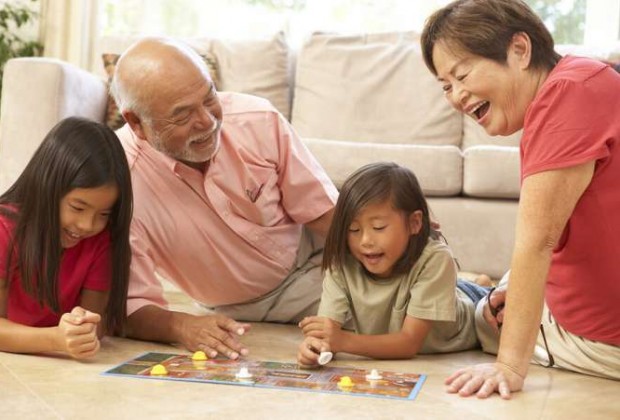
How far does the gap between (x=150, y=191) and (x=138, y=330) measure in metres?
0.35

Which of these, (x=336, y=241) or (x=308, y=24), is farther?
(x=308, y=24)

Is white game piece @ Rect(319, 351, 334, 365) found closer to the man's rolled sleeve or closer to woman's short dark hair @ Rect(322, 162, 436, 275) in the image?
woman's short dark hair @ Rect(322, 162, 436, 275)

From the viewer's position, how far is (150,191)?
2293mm

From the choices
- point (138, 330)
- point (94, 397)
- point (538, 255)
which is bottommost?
point (138, 330)

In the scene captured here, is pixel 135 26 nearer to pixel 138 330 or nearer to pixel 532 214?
pixel 138 330

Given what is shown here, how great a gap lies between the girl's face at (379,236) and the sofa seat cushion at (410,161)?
1.40m

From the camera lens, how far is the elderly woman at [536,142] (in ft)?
5.32

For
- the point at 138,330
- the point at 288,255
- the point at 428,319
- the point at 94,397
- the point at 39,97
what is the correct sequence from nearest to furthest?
the point at 94,397 → the point at 428,319 → the point at 138,330 → the point at 288,255 → the point at 39,97

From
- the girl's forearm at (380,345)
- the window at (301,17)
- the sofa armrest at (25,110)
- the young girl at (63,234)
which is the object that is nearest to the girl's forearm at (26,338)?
the young girl at (63,234)

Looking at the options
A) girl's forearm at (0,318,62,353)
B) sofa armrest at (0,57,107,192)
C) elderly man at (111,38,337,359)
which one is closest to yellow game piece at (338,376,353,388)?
elderly man at (111,38,337,359)

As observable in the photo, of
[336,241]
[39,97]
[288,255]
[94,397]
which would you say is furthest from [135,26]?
[94,397]

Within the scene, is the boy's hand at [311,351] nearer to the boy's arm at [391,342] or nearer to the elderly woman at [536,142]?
the boy's arm at [391,342]

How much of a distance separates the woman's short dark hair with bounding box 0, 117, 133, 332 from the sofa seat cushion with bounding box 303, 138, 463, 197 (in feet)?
5.00

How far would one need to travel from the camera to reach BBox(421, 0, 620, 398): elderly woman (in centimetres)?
162
